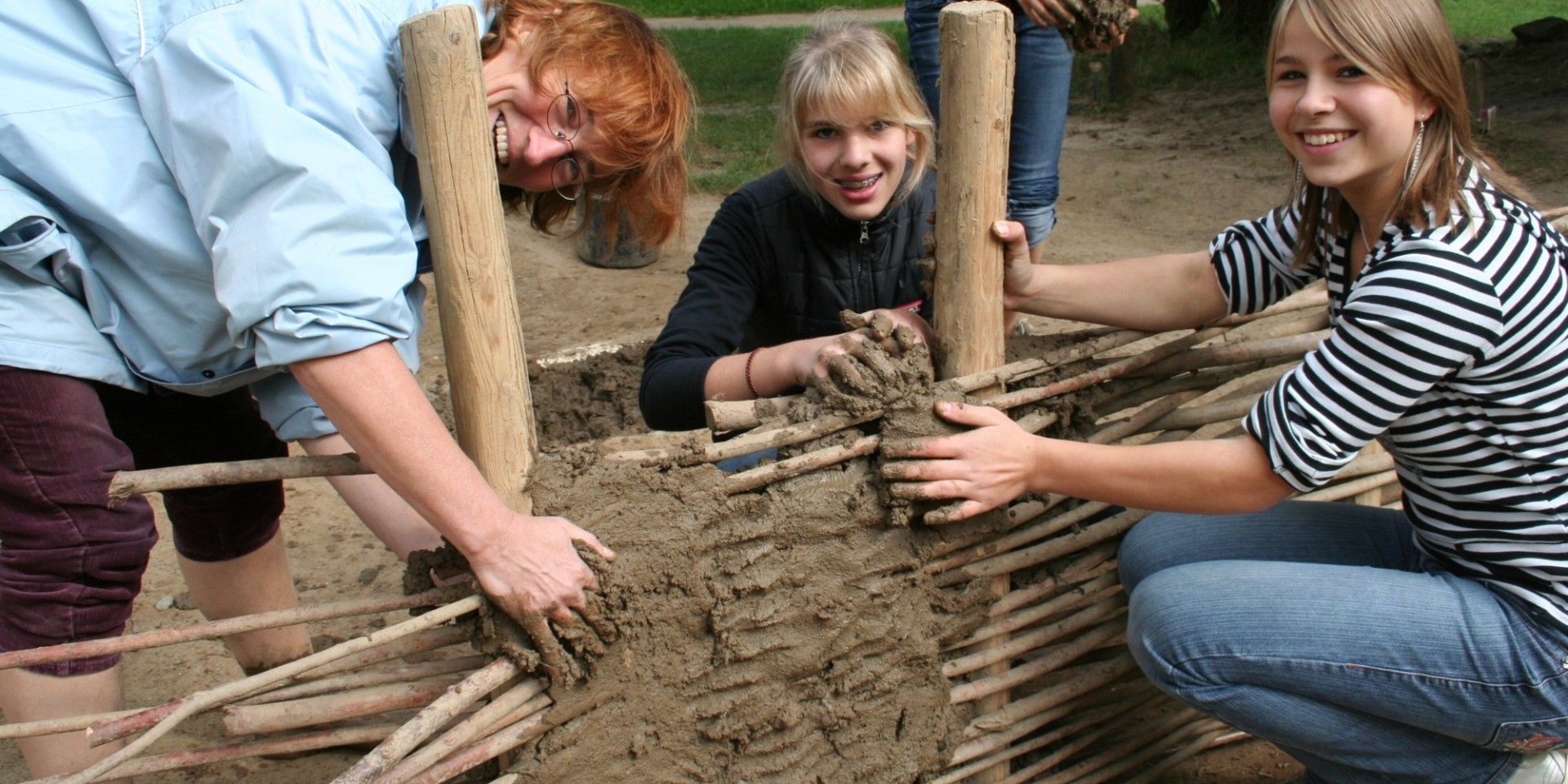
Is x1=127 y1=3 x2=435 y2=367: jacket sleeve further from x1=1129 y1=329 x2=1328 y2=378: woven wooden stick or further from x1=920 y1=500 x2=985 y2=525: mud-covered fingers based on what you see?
x1=1129 y1=329 x2=1328 y2=378: woven wooden stick

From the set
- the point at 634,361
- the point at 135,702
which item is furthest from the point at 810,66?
the point at 135,702

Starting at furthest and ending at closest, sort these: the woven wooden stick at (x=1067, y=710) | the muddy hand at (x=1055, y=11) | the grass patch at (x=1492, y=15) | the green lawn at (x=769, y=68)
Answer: the grass patch at (x=1492, y=15) → the green lawn at (x=769, y=68) → the muddy hand at (x=1055, y=11) → the woven wooden stick at (x=1067, y=710)

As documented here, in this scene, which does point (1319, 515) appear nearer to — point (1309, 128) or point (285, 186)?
point (1309, 128)

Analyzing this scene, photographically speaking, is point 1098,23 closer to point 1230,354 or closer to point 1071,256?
point 1230,354

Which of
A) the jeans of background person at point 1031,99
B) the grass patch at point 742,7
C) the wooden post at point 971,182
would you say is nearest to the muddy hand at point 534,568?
the wooden post at point 971,182

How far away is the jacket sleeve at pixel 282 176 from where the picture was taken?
155 cm

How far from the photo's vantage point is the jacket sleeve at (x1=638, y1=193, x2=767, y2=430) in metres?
2.51

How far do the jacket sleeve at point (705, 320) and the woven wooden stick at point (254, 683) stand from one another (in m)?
0.74

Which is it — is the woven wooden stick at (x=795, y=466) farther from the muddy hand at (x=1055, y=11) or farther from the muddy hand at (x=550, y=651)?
the muddy hand at (x=1055, y=11)

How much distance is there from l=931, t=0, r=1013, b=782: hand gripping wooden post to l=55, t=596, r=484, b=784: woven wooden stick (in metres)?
0.93

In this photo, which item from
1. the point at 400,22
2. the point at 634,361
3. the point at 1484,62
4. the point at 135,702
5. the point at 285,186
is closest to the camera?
the point at 285,186

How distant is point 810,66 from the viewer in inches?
96.7

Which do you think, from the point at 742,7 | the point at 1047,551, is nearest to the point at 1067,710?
the point at 1047,551

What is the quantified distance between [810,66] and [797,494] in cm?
90
